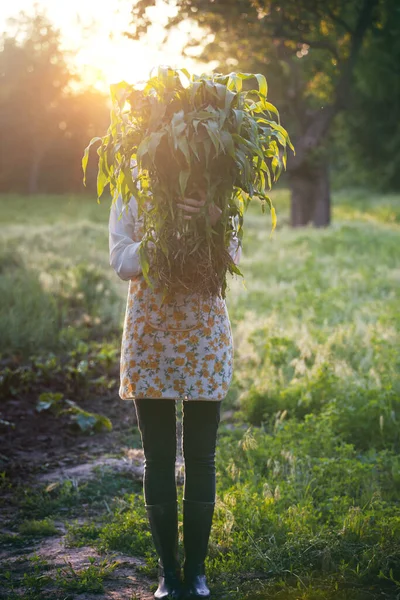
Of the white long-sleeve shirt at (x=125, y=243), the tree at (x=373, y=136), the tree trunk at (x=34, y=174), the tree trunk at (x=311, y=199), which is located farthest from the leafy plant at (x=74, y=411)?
the tree trunk at (x=34, y=174)

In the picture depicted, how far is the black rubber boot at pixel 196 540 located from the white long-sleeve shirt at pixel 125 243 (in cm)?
110

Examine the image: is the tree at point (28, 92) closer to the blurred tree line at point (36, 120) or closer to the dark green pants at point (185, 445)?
the blurred tree line at point (36, 120)

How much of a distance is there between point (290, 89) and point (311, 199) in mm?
3452

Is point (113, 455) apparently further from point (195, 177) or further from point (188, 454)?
point (195, 177)

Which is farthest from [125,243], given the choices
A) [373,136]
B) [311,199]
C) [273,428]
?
[373,136]

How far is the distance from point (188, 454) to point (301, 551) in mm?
899

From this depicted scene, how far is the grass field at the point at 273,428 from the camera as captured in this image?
3.93 metres

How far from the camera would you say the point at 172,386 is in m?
3.52

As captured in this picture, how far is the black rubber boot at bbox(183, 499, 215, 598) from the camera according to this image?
3.62 metres

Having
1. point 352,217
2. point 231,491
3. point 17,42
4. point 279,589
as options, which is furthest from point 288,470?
point 17,42

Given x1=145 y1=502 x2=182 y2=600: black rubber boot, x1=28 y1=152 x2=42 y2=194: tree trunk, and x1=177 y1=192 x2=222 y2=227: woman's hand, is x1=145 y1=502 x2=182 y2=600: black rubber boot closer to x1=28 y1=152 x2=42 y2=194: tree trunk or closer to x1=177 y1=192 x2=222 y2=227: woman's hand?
x1=177 y1=192 x2=222 y2=227: woman's hand

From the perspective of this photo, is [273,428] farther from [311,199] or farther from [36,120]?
[36,120]

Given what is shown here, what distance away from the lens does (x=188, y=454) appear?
11.9 ft

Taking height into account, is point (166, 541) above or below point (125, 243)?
below
